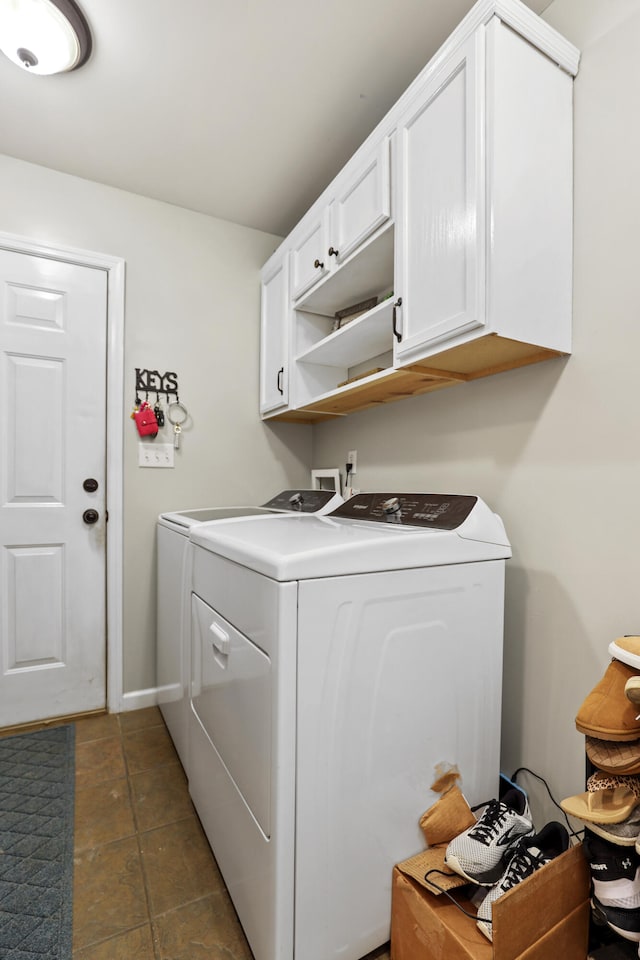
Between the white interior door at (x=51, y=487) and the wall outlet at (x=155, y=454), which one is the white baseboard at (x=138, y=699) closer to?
the white interior door at (x=51, y=487)

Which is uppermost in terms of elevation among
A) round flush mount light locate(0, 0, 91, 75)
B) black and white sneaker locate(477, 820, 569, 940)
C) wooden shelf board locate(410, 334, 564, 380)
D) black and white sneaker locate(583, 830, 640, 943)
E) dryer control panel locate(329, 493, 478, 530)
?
round flush mount light locate(0, 0, 91, 75)

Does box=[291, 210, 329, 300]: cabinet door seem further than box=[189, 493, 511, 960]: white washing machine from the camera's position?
Yes

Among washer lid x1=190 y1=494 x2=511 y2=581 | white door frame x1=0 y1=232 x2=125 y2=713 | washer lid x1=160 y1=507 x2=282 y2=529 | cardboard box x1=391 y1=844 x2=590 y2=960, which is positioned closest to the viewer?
cardboard box x1=391 y1=844 x2=590 y2=960

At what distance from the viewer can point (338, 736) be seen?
0.98m

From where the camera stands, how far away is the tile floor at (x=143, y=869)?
110cm

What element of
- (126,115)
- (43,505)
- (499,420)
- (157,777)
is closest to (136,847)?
(157,777)

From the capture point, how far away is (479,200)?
1134 millimetres

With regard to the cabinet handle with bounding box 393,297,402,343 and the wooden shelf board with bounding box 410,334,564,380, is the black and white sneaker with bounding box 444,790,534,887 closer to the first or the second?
the wooden shelf board with bounding box 410,334,564,380

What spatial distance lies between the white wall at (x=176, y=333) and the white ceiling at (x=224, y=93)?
14 centimetres

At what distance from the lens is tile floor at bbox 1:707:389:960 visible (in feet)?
3.61

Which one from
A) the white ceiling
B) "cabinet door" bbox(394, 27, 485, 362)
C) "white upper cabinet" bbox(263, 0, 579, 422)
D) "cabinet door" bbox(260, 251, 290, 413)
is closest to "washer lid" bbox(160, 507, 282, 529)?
"cabinet door" bbox(260, 251, 290, 413)

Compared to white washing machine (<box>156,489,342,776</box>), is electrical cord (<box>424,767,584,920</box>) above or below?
below

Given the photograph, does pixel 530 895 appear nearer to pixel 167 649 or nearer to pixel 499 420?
pixel 499 420

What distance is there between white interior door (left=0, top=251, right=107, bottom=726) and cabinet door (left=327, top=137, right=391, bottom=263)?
48.6 inches
